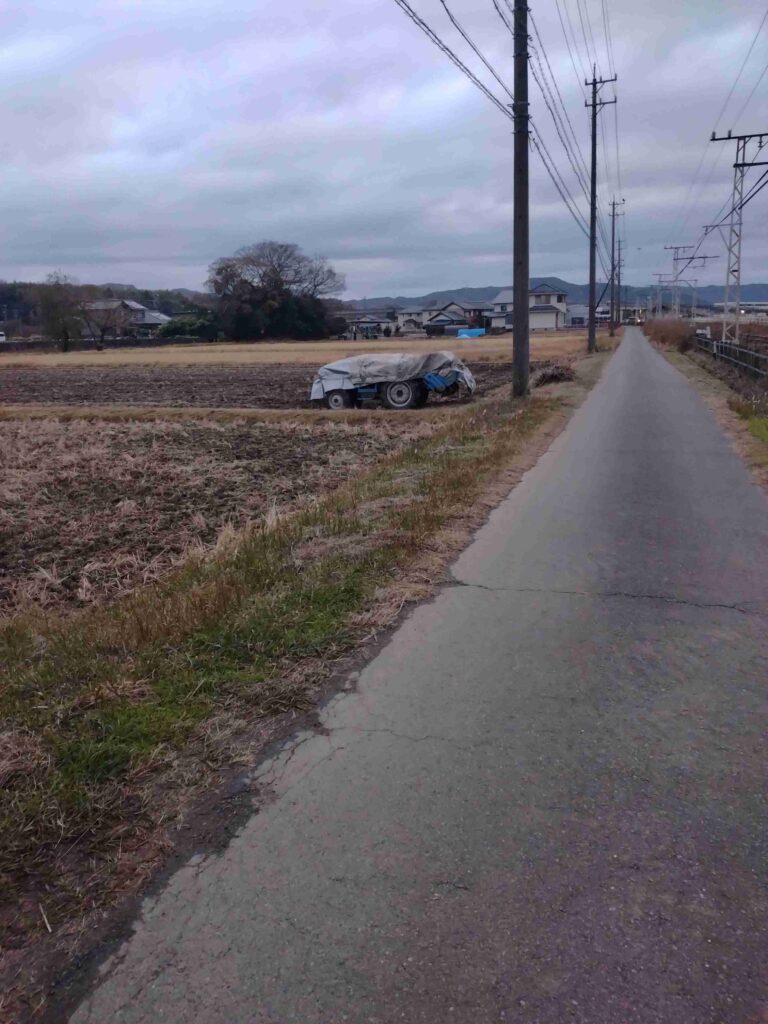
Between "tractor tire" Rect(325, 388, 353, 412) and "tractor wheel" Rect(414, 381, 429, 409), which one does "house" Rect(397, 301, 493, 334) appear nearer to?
"tractor tire" Rect(325, 388, 353, 412)

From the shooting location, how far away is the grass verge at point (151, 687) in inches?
129

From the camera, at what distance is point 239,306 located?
101m

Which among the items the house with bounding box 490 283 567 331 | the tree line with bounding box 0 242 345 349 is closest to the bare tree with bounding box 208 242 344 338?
the tree line with bounding box 0 242 345 349

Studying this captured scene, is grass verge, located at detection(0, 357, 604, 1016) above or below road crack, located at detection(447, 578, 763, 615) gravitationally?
above

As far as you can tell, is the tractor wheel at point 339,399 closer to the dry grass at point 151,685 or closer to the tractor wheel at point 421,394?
the tractor wheel at point 421,394

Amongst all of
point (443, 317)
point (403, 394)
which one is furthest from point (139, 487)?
point (443, 317)

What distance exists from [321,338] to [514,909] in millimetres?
107544

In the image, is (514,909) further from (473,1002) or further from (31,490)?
(31,490)

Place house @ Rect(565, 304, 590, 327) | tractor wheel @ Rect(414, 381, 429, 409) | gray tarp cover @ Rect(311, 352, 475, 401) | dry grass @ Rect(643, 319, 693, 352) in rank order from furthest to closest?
1. house @ Rect(565, 304, 590, 327)
2. dry grass @ Rect(643, 319, 693, 352)
3. tractor wheel @ Rect(414, 381, 429, 409)
4. gray tarp cover @ Rect(311, 352, 475, 401)

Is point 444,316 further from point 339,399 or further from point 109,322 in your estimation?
point 339,399

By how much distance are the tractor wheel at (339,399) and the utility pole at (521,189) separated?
18.6ft

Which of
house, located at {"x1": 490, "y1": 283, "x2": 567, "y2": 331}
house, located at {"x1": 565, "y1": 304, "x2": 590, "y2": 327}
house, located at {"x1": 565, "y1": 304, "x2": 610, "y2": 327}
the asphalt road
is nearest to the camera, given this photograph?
the asphalt road

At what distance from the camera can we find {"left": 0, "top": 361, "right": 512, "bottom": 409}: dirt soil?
29.9 metres

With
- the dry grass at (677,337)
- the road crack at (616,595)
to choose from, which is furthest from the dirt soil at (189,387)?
the road crack at (616,595)
